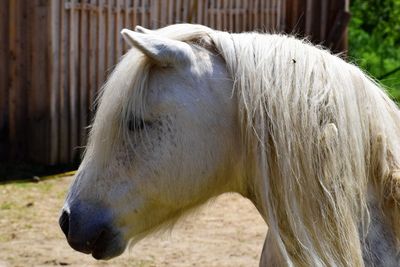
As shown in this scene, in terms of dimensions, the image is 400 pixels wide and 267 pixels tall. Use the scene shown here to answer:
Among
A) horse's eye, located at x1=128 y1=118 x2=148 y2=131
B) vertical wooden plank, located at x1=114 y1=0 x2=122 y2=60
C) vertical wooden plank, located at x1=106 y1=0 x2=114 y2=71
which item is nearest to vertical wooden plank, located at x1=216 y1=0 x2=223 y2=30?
vertical wooden plank, located at x1=114 y1=0 x2=122 y2=60

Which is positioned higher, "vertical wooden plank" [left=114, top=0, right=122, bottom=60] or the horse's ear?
the horse's ear

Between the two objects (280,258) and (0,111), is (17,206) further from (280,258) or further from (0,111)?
(280,258)

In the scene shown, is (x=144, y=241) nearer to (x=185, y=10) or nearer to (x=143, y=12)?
(x=143, y=12)

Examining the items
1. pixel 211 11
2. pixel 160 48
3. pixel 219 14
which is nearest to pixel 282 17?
pixel 219 14

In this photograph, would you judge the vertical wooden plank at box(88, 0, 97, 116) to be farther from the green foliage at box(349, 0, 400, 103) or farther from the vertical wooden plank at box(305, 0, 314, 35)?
the green foliage at box(349, 0, 400, 103)

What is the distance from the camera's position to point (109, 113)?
2.69 m

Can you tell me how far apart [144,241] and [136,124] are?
11.1ft

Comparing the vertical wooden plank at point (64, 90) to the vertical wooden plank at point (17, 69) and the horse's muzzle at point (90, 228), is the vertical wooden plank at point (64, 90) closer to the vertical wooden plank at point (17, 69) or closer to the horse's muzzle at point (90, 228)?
the vertical wooden plank at point (17, 69)

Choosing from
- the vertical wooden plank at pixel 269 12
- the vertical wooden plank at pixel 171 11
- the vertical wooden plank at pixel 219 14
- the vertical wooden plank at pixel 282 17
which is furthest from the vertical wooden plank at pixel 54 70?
the vertical wooden plank at pixel 282 17

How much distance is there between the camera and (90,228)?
8.66ft

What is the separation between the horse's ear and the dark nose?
1.75 feet

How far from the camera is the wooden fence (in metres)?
9.00

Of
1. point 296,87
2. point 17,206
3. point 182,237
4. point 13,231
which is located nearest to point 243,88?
point 296,87

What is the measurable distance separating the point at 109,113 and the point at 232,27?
8.54m
